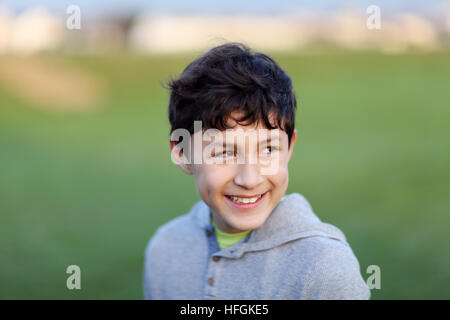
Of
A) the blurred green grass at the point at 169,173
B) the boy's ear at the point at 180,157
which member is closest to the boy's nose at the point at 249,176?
the boy's ear at the point at 180,157

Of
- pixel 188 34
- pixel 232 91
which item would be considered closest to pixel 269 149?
pixel 232 91

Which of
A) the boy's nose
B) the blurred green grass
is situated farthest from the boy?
the blurred green grass

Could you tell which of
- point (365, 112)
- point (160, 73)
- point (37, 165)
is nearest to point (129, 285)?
point (37, 165)

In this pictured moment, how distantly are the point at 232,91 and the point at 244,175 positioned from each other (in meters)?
0.28

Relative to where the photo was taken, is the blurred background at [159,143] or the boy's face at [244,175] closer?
the boy's face at [244,175]

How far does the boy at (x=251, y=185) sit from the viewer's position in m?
1.54

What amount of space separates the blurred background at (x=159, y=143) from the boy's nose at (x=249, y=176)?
0.56 metres

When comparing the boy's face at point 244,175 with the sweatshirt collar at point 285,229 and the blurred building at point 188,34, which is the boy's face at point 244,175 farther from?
the blurred building at point 188,34

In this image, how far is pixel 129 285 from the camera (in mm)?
3428

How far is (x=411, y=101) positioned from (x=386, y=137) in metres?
A: 1.47

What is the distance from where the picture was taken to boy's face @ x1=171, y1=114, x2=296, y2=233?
156 centimetres

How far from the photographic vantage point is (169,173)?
20.2 ft

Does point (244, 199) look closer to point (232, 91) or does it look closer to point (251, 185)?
point (251, 185)
